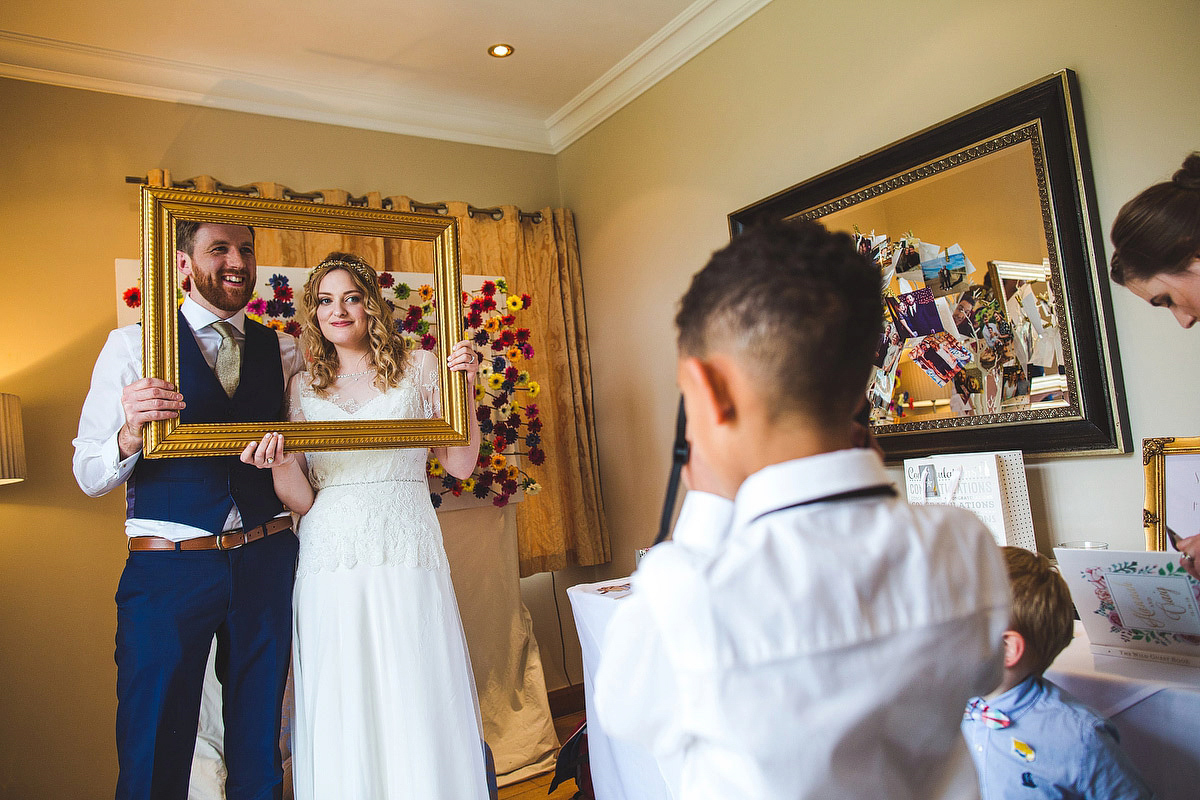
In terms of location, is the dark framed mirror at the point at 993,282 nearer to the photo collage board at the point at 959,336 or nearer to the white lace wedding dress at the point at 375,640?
the photo collage board at the point at 959,336

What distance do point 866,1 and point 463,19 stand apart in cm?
155

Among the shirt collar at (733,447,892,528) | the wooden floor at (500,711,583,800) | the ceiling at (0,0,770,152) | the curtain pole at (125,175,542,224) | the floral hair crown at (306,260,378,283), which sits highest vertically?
the ceiling at (0,0,770,152)

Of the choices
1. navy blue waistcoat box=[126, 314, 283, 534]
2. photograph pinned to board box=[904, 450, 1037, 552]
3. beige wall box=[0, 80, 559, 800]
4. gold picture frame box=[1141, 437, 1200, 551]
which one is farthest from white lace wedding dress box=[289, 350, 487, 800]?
gold picture frame box=[1141, 437, 1200, 551]

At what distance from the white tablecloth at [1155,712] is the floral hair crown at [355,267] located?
2.06 meters

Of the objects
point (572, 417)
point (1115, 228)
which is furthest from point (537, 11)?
point (1115, 228)

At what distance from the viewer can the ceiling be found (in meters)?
2.97

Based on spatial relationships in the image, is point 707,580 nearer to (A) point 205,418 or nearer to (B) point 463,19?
(A) point 205,418

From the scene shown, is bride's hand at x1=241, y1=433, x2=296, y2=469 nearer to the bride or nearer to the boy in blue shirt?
the bride

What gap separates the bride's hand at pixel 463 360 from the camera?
2443 millimetres

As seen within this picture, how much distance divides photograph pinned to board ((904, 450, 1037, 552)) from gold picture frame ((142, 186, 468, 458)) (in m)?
1.45

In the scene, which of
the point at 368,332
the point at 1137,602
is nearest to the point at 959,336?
the point at 1137,602

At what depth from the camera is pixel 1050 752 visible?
4.38 ft

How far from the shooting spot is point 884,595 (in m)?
0.74

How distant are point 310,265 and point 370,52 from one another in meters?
A: 1.48
